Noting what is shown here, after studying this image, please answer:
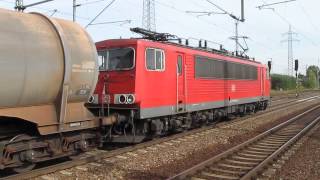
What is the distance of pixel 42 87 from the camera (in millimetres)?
9797

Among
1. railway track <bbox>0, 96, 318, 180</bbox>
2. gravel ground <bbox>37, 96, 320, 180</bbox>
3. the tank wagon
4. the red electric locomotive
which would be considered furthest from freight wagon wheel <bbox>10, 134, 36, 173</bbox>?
the red electric locomotive

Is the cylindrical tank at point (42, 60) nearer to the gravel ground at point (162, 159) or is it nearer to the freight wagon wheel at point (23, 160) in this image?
the freight wagon wheel at point (23, 160)

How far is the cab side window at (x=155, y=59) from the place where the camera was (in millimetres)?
14398

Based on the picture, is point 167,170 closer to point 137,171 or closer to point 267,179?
point 137,171

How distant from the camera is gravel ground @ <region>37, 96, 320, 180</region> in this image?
10141 millimetres

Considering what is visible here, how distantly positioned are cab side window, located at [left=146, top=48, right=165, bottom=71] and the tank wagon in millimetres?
3211

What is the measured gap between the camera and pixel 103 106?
549 inches

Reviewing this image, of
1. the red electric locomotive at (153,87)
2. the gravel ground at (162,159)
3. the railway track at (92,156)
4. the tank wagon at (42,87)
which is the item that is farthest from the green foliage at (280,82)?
the tank wagon at (42,87)

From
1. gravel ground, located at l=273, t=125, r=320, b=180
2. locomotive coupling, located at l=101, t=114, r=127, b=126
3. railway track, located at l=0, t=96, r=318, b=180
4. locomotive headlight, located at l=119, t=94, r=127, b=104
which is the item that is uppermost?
locomotive headlight, located at l=119, t=94, r=127, b=104

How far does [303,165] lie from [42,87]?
20.5 feet

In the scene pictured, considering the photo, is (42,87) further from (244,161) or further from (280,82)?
(280,82)

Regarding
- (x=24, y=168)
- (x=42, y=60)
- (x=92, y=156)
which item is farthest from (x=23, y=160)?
(x=92, y=156)

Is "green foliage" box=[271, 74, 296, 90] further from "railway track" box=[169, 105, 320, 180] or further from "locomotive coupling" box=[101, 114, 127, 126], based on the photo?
"locomotive coupling" box=[101, 114, 127, 126]

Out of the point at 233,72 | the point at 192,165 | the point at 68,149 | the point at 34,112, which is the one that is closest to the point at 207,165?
the point at 192,165
